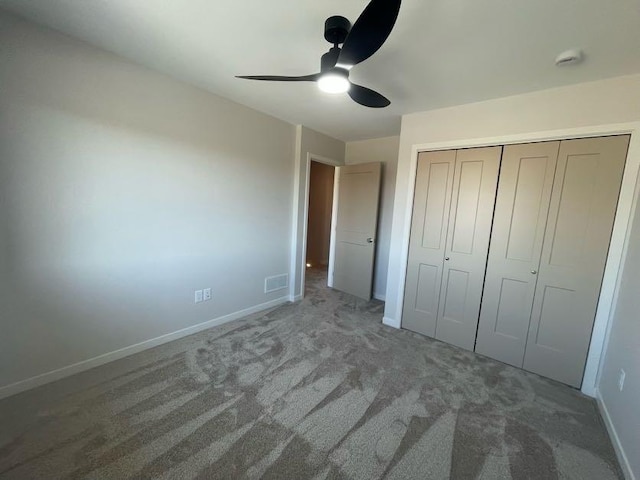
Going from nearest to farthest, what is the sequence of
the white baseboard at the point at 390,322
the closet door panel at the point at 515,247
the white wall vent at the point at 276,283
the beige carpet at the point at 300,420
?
the beige carpet at the point at 300,420, the closet door panel at the point at 515,247, the white baseboard at the point at 390,322, the white wall vent at the point at 276,283

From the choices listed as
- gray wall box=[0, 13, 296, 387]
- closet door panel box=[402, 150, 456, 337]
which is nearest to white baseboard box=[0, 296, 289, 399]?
gray wall box=[0, 13, 296, 387]

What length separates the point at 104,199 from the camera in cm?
200

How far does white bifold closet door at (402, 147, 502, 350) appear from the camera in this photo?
2.48m

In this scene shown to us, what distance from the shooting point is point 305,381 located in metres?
2.03

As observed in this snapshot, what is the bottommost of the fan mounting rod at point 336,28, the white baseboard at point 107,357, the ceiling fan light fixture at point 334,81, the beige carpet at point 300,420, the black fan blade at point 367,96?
the beige carpet at point 300,420

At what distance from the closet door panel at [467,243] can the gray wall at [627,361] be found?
865 mm

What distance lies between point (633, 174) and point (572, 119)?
565 millimetres

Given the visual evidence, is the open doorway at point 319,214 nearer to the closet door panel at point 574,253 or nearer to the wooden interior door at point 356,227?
the wooden interior door at point 356,227

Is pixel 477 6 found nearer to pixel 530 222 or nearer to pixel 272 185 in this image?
pixel 530 222

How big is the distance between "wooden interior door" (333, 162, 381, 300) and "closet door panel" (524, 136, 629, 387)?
6.36 ft

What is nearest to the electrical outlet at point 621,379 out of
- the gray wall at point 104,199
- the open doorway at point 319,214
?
the gray wall at point 104,199

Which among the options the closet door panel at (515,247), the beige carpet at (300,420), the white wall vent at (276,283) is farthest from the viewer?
the white wall vent at (276,283)

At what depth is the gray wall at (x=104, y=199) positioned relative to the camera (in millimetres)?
1684

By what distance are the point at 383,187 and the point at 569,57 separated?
2345mm
